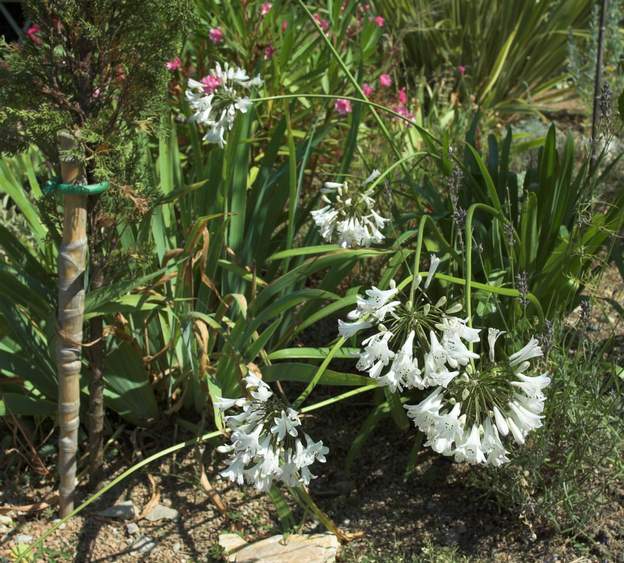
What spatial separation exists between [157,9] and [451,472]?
1.58 meters

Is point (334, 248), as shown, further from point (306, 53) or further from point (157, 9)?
point (306, 53)

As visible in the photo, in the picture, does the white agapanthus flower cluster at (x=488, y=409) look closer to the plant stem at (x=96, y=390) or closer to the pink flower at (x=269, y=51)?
the plant stem at (x=96, y=390)

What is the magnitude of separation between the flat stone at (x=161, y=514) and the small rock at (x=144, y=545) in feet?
0.25

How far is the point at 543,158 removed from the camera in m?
2.87

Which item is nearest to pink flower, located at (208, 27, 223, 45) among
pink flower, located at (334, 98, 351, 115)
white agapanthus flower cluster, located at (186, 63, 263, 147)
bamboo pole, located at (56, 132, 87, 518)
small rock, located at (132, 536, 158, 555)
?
pink flower, located at (334, 98, 351, 115)

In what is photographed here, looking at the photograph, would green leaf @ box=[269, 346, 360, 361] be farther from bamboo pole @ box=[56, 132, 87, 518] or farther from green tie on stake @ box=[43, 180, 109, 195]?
green tie on stake @ box=[43, 180, 109, 195]

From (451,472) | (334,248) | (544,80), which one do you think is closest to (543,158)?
(334,248)

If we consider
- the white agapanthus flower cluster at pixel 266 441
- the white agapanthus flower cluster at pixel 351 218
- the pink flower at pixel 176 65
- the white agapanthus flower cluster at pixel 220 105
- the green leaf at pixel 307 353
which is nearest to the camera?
the white agapanthus flower cluster at pixel 266 441

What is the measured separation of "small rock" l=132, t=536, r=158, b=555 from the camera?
7.84 feet

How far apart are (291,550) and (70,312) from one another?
0.87 m

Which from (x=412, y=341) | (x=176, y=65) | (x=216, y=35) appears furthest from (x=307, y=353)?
(x=216, y=35)

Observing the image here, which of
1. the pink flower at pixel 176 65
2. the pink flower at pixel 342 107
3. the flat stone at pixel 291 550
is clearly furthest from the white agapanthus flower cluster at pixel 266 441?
the pink flower at pixel 176 65

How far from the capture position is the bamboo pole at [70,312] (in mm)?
2096

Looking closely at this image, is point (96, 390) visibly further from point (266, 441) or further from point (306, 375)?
point (266, 441)
